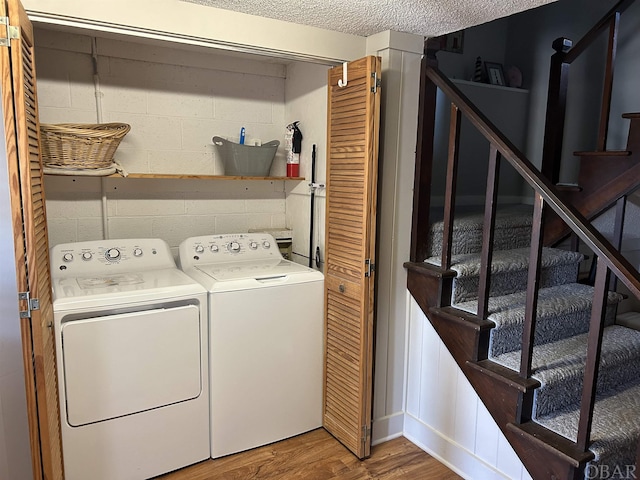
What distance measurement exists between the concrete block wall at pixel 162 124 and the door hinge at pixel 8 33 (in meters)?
1.09

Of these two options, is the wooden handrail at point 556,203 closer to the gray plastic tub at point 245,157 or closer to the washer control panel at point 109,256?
the gray plastic tub at point 245,157

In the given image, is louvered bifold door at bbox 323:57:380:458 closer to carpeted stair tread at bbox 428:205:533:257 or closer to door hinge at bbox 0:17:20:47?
carpeted stair tread at bbox 428:205:533:257

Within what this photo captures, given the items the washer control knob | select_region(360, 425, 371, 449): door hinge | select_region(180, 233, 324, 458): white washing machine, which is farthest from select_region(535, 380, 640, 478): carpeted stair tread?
the washer control knob

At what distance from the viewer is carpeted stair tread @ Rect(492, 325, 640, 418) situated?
6.18 feet

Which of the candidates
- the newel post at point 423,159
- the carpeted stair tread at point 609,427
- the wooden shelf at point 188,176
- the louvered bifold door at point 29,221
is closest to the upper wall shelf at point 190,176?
the wooden shelf at point 188,176

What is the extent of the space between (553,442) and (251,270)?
1564 mm

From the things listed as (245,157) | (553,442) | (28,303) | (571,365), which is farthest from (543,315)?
(28,303)

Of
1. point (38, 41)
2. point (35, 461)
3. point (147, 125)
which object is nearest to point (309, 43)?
point (147, 125)

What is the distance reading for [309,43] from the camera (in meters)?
2.19

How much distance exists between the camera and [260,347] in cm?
236

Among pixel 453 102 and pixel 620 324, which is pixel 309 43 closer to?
pixel 453 102

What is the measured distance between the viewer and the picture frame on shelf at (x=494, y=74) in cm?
370

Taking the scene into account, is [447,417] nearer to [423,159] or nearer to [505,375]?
[505,375]

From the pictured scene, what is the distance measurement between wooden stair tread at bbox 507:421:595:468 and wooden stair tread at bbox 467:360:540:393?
15cm
